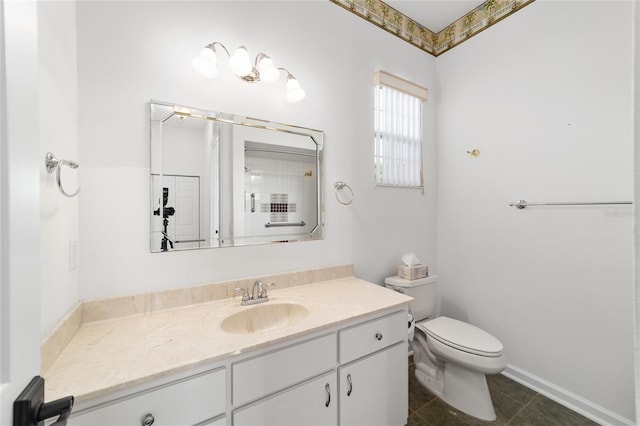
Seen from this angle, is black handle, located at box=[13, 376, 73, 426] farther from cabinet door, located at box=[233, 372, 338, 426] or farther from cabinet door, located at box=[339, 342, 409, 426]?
cabinet door, located at box=[339, 342, 409, 426]

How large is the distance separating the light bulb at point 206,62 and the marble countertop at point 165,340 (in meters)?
1.16

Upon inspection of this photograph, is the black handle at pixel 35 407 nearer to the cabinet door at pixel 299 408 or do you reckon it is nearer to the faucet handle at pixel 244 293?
the cabinet door at pixel 299 408

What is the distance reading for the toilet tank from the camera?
72.6 inches

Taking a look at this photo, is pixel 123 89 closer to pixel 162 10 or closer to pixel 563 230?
pixel 162 10

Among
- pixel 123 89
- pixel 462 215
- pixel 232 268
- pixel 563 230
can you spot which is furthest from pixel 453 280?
pixel 123 89

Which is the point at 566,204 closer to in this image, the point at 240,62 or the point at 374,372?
the point at 374,372

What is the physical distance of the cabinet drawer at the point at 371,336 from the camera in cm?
116

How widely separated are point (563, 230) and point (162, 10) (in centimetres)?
260

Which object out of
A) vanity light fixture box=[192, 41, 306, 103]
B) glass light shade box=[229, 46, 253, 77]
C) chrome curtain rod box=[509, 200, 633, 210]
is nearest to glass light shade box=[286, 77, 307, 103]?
vanity light fixture box=[192, 41, 306, 103]

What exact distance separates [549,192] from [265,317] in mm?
1971

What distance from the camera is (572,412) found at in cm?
157

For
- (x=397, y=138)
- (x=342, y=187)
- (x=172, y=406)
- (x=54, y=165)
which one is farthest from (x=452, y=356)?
(x=54, y=165)

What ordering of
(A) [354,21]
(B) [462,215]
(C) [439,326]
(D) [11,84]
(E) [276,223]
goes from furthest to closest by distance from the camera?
1. (B) [462,215]
2. (A) [354,21]
3. (C) [439,326]
4. (E) [276,223]
5. (D) [11,84]

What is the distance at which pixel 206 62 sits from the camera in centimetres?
125
